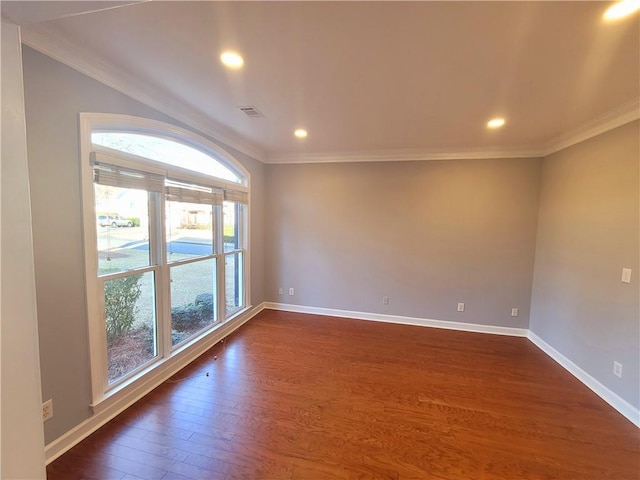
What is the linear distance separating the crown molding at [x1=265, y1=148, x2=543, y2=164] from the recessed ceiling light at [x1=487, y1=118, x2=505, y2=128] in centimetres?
88

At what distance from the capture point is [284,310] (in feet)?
15.1

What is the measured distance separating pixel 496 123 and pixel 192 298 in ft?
12.7

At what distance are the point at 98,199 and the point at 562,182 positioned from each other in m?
4.72

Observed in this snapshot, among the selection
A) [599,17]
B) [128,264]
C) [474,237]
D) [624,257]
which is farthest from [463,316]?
[128,264]

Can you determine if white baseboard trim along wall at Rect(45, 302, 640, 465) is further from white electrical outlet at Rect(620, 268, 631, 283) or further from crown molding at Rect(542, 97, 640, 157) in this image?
crown molding at Rect(542, 97, 640, 157)

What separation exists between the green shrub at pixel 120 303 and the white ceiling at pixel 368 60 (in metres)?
1.55

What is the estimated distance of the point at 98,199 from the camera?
6.50 feet

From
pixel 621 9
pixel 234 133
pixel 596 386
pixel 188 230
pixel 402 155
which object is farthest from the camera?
pixel 402 155

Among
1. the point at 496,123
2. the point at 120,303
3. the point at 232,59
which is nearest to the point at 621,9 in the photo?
the point at 496,123

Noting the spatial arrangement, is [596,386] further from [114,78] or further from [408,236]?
[114,78]

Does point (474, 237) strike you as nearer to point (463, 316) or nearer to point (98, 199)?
point (463, 316)

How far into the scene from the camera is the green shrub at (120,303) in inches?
82.7

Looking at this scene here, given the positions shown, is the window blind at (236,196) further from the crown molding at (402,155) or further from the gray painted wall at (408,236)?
the crown molding at (402,155)

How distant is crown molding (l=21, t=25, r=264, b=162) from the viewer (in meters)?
1.54
